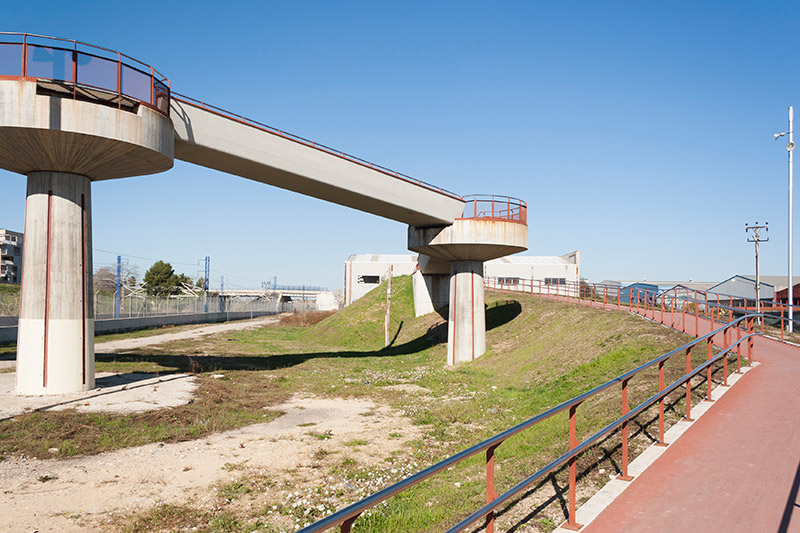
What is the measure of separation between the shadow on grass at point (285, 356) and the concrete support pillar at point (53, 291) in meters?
5.98

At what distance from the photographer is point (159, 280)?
7719 cm

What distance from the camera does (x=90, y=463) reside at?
10211 mm

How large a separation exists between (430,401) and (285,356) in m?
15.2

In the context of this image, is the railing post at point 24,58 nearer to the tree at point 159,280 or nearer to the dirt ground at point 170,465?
the dirt ground at point 170,465

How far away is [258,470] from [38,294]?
33.9ft

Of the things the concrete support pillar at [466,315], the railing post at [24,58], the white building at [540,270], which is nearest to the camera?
the railing post at [24,58]

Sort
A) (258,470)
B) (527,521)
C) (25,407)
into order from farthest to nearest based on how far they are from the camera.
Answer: (25,407) < (258,470) < (527,521)

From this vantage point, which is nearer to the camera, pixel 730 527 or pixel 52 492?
pixel 730 527

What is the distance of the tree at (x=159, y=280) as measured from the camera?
77125mm

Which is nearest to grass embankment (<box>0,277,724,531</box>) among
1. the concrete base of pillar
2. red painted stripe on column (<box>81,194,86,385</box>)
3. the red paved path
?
the red paved path

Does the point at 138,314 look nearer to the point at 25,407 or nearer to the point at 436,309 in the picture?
the point at 436,309

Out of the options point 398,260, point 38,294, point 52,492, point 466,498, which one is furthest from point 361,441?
point 398,260

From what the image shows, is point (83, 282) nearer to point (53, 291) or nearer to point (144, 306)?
point (53, 291)

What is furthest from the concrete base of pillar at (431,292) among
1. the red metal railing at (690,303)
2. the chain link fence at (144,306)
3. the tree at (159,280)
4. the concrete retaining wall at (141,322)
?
the tree at (159,280)
